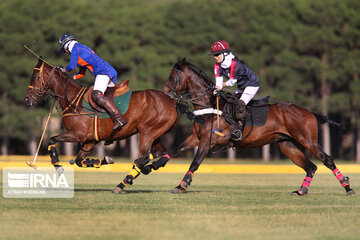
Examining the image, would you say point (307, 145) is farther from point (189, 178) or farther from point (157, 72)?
point (157, 72)

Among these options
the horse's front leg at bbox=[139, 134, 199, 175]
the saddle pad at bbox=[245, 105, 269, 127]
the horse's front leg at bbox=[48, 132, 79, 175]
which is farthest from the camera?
the saddle pad at bbox=[245, 105, 269, 127]

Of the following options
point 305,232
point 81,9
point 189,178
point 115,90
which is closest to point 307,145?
point 189,178

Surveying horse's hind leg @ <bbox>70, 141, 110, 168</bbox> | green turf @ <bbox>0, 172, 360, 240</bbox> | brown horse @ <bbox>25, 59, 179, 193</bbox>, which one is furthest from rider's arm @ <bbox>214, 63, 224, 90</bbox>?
horse's hind leg @ <bbox>70, 141, 110, 168</bbox>

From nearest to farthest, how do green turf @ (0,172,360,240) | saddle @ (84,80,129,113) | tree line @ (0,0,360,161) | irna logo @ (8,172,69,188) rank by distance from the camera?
green turf @ (0,172,360,240) < saddle @ (84,80,129,113) < irna logo @ (8,172,69,188) < tree line @ (0,0,360,161)

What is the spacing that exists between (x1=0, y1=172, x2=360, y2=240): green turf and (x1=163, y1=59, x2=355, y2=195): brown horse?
3.02 feet

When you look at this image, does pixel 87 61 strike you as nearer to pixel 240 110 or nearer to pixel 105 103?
pixel 105 103

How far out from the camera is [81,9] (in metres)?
41.2

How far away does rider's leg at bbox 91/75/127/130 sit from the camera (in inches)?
→ 464

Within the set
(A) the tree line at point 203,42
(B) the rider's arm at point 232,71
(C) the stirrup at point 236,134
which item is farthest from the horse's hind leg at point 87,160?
(A) the tree line at point 203,42

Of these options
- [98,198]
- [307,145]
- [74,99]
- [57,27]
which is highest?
A: [57,27]

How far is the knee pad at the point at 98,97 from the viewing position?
1176cm

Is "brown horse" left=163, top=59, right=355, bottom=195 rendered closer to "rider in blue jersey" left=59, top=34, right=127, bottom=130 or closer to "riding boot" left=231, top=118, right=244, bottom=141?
"riding boot" left=231, top=118, right=244, bottom=141

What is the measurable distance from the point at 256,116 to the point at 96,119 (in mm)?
2882

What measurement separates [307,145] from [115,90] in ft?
11.8
